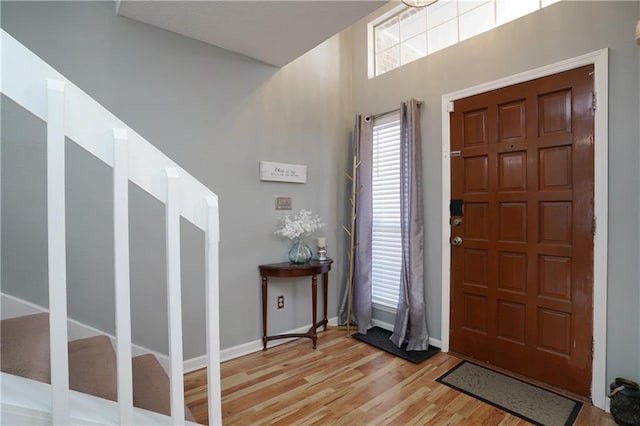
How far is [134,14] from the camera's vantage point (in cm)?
203

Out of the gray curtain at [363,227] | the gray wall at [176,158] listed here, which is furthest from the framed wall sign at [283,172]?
the gray curtain at [363,227]

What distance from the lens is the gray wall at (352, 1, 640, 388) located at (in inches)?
70.5

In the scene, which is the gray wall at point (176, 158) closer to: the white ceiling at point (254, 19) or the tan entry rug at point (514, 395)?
the white ceiling at point (254, 19)

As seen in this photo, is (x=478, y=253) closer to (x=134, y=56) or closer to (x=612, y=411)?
(x=612, y=411)

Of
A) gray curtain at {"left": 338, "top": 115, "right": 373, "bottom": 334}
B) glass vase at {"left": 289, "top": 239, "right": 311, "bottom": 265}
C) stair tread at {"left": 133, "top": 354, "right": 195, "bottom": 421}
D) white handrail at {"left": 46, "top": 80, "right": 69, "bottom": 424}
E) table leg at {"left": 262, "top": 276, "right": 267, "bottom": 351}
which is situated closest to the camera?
white handrail at {"left": 46, "top": 80, "right": 69, "bottom": 424}

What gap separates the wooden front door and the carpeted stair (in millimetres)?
2179

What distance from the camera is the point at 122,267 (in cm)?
88

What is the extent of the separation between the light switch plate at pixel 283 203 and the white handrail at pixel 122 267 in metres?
1.92

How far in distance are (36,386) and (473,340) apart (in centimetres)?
266

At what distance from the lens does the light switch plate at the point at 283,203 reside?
2.80 metres

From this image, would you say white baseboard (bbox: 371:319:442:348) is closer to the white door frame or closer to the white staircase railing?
the white door frame

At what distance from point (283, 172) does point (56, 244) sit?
209 cm

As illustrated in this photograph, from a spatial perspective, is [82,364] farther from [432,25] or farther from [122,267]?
[432,25]

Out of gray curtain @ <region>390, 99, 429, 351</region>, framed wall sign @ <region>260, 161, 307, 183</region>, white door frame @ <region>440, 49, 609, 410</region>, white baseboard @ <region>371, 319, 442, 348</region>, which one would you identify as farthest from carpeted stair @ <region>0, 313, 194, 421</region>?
white door frame @ <region>440, 49, 609, 410</region>
